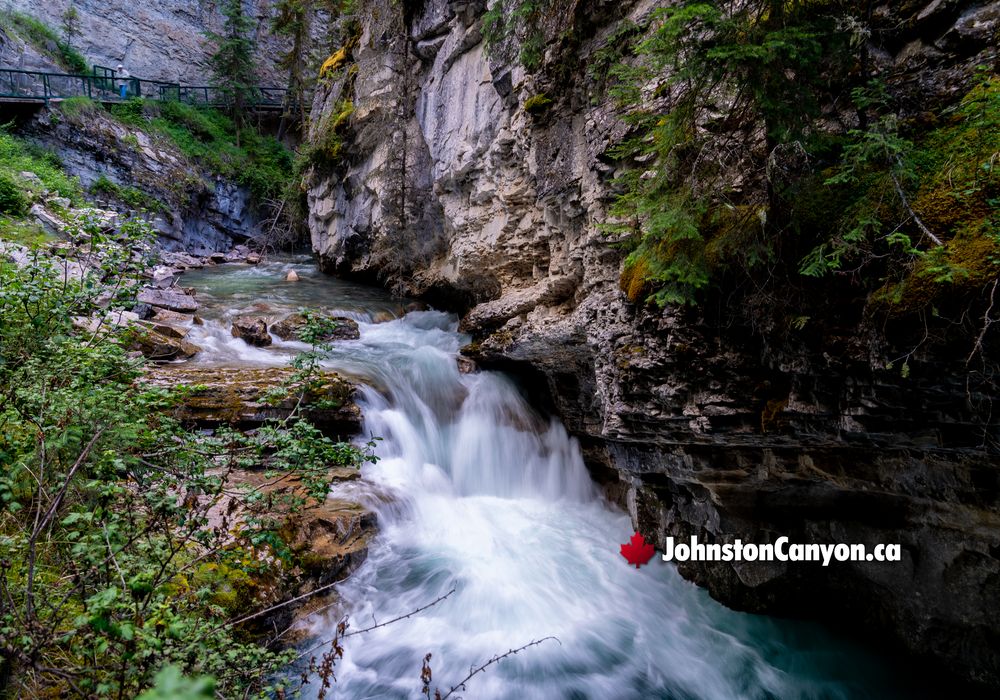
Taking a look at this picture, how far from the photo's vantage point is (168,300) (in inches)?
424

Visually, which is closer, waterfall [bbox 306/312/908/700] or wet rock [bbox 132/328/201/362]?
waterfall [bbox 306/312/908/700]

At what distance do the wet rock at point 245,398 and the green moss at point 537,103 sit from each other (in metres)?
4.69

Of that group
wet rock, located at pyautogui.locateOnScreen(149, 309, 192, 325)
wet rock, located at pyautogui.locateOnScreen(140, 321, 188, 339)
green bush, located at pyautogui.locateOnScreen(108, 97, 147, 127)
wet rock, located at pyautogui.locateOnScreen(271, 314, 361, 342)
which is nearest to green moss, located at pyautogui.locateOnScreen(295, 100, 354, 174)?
wet rock, located at pyautogui.locateOnScreen(271, 314, 361, 342)

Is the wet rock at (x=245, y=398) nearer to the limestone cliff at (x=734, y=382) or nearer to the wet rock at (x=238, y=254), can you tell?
the limestone cliff at (x=734, y=382)

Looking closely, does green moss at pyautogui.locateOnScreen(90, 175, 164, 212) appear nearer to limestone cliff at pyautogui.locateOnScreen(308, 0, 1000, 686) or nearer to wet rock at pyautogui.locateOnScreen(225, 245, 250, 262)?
wet rock at pyautogui.locateOnScreen(225, 245, 250, 262)

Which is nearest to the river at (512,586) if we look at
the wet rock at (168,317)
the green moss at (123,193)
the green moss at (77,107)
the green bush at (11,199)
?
the wet rock at (168,317)

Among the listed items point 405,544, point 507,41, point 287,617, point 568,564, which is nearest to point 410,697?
point 287,617

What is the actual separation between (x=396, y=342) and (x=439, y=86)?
565 centimetres

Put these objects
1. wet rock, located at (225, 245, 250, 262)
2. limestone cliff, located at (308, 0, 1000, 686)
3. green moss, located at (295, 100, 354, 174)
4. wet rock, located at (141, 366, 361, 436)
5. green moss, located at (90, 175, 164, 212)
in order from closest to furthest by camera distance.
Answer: limestone cliff, located at (308, 0, 1000, 686), wet rock, located at (141, 366, 361, 436), green moss, located at (295, 100, 354, 174), green moss, located at (90, 175, 164, 212), wet rock, located at (225, 245, 250, 262)

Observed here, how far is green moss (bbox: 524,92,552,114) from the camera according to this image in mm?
7227

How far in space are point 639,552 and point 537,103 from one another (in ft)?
20.6

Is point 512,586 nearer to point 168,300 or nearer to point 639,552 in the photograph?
point 639,552

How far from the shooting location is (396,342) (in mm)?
10953

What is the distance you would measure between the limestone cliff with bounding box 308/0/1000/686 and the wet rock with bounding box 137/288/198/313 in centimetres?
602
